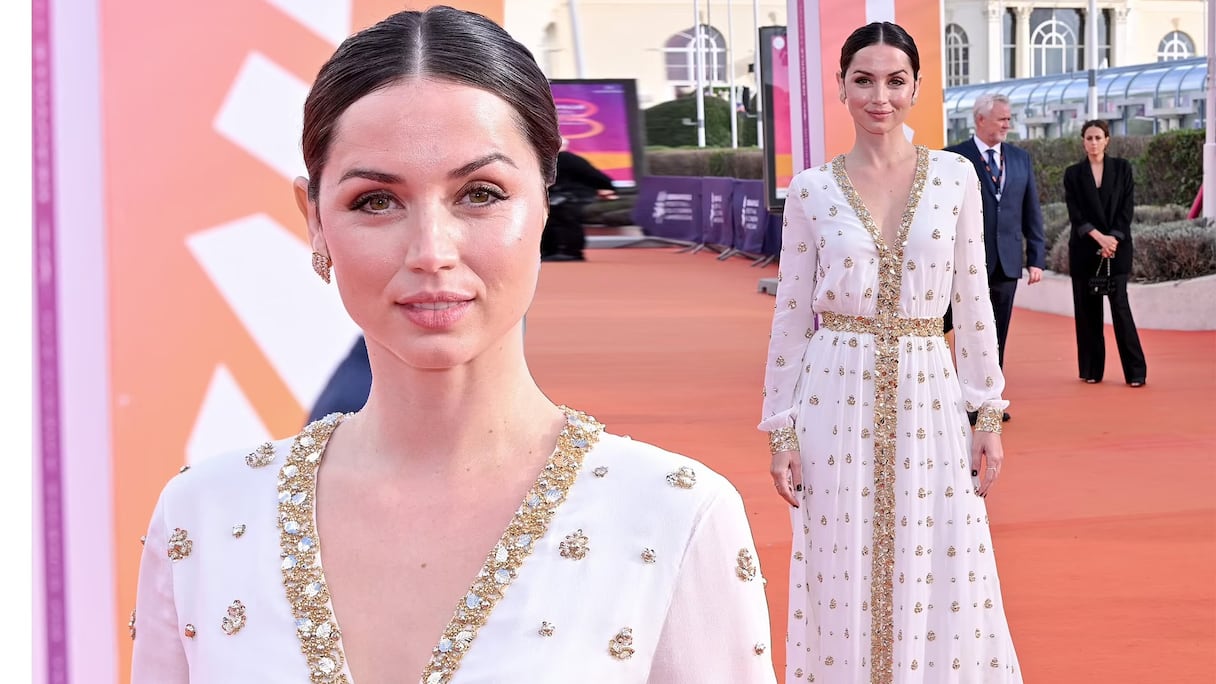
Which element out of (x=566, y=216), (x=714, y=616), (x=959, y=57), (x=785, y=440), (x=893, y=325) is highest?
(x=714, y=616)

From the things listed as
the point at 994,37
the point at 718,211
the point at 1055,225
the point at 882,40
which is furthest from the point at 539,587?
the point at 994,37

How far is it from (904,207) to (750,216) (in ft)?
65.8

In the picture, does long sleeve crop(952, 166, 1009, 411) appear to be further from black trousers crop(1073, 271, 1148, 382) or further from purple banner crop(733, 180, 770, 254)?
purple banner crop(733, 180, 770, 254)

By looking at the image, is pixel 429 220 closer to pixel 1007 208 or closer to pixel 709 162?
pixel 1007 208

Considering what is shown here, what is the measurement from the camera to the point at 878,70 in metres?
3.71

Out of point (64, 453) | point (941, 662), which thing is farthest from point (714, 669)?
point (941, 662)

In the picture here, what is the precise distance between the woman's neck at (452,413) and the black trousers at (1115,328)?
1009 centimetres

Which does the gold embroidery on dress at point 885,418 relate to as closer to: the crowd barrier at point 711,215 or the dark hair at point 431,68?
the dark hair at point 431,68

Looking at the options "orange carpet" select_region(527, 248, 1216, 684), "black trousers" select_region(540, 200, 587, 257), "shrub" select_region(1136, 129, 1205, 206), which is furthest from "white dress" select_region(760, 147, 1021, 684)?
"shrub" select_region(1136, 129, 1205, 206)

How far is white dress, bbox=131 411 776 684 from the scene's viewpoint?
1.33 meters

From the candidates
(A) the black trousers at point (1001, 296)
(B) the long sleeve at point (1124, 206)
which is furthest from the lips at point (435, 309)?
(B) the long sleeve at point (1124, 206)

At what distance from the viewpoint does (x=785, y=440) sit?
391 centimetres

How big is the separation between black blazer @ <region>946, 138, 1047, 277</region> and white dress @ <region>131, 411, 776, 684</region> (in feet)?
25.7

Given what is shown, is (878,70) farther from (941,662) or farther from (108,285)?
(108,285)
